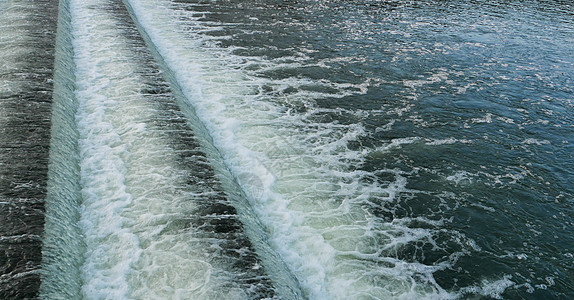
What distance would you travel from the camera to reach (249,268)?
4266 mm

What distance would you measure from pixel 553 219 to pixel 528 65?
7491 millimetres

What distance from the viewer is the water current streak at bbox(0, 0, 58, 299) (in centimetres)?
396

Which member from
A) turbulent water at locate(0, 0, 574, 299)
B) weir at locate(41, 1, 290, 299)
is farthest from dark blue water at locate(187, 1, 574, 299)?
weir at locate(41, 1, 290, 299)

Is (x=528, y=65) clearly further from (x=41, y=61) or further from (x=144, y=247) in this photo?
(x=41, y=61)

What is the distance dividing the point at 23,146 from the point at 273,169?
11.8 ft

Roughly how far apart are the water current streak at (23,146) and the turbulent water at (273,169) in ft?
0.09

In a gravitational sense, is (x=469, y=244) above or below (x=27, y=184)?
below

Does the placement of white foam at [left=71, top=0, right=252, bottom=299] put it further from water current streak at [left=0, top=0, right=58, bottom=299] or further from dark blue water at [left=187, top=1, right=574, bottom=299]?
dark blue water at [left=187, top=1, right=574, bottom=299]

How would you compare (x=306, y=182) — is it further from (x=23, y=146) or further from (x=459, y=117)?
(x=459, y=117)

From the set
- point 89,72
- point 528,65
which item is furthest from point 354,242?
point 528,65

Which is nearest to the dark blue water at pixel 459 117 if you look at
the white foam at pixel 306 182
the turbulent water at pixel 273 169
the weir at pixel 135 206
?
the turbulent water at pixel 273 169

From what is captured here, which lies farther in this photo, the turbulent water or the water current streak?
the turbulent water

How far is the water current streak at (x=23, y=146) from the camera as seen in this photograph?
156 inches

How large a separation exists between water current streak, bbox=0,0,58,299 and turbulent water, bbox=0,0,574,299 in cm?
3
